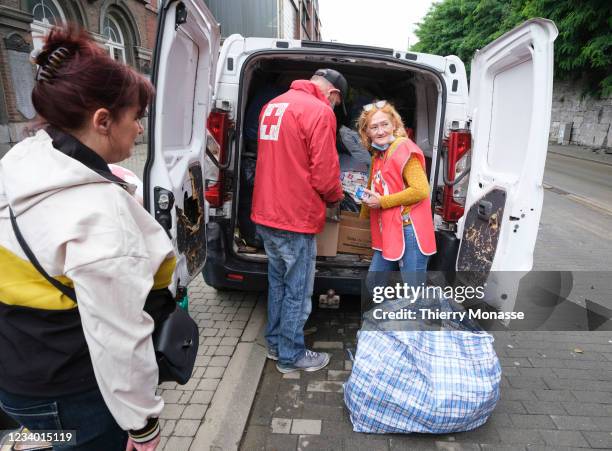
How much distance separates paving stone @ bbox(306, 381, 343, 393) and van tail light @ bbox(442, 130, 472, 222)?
148cm

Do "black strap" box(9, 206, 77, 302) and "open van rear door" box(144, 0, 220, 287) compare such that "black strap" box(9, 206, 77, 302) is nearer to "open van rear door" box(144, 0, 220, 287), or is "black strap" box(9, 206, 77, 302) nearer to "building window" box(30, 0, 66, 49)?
"open van rear door" box(144, 0, 220, 287)

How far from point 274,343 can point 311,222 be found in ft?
3.18

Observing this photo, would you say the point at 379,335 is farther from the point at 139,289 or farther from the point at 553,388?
the point at 139,289

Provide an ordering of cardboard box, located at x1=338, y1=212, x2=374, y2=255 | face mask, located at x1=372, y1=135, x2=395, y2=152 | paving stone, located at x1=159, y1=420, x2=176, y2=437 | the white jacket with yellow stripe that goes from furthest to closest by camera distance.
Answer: cardboard box, located at x1=338, y1=212, x2=374, y2=255, face mask, located at x1=372, y1=135, x2=395, y2=152, paving stone, located at x1=159, y1=420, x2=176, y2=437, the white jacket with yellow stripe

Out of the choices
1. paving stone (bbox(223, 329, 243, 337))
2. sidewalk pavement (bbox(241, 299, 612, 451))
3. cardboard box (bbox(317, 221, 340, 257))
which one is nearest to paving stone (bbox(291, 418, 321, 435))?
sidewalk pavement (bbox(241, 299, 612, 451))

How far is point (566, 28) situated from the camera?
15.8 meters

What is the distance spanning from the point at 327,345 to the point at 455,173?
1.61 meters

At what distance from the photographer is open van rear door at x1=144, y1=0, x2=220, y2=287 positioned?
203 cm

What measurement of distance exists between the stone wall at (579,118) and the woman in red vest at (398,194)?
19.6 m

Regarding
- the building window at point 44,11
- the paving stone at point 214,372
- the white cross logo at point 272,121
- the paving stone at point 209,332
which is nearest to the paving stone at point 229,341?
the paving stone at point 209,332

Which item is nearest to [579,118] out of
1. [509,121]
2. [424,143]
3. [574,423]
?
[424,143]

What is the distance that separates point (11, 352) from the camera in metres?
1.15

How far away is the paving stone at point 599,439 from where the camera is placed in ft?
7.09

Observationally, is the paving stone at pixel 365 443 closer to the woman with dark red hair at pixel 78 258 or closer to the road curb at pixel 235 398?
the road curb at pixel 235 398
